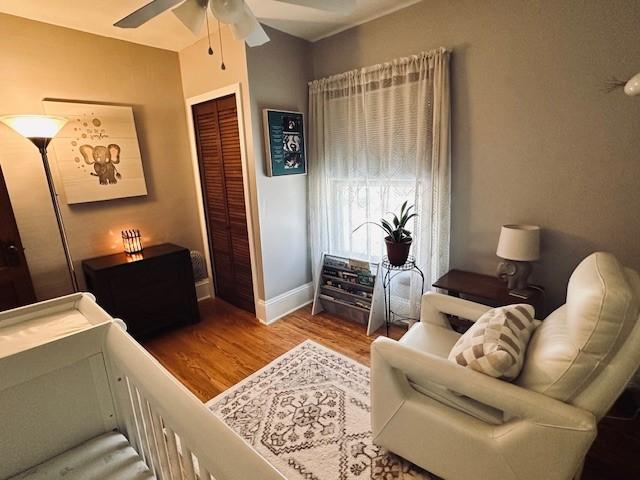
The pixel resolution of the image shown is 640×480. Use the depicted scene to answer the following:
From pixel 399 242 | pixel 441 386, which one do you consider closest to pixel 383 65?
pixel 399 242

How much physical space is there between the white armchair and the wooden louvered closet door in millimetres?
1972

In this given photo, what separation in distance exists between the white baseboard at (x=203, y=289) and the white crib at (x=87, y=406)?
2116 mm

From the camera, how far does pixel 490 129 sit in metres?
2.14

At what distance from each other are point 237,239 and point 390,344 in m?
2.07

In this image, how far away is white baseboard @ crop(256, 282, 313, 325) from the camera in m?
2.96

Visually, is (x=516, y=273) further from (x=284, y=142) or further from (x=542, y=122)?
(x=284, y=142)

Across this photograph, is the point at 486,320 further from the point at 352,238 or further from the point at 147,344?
the point at 147,344

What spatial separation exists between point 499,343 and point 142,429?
1.39 m

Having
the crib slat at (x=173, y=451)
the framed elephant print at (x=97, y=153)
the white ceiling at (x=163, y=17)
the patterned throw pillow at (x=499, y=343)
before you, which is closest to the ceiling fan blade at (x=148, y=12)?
the white ceiling at (x=163, y=17)

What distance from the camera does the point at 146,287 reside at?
266 centimetres

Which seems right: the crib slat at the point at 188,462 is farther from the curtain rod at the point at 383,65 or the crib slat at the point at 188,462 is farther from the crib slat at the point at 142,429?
the curtain rod at the point at 383,65

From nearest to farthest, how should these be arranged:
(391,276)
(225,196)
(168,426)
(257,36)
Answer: (168,426), (257,36), (391,276), (225,196)

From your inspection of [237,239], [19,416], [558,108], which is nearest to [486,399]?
[19,416]

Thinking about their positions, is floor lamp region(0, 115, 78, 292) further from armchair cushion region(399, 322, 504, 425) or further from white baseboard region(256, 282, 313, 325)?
armchair cushion region(399, 322, 504, 425)
